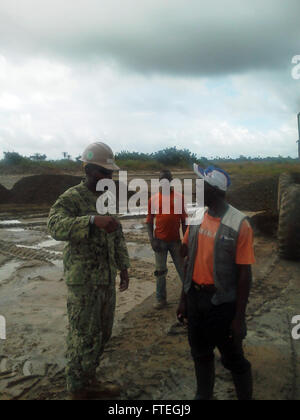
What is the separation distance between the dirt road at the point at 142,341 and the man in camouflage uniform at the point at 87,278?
43 cm

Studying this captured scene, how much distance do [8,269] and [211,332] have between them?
19.6ft

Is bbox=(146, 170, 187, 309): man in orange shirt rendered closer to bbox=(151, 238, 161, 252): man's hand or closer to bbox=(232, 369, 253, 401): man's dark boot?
bbox=(151, 238, 161, 252): man's hand

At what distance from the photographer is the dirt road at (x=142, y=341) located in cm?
349

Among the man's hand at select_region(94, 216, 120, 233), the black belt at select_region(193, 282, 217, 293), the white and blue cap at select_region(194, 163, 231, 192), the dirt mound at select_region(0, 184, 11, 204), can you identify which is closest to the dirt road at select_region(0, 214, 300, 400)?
the black belt at select_region(193, 282, 217, 293)

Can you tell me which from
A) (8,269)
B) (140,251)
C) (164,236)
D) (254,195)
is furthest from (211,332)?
(254,195)

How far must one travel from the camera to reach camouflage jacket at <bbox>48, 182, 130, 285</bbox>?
3.02 m

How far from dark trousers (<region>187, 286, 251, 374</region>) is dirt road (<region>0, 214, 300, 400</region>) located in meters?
0.56

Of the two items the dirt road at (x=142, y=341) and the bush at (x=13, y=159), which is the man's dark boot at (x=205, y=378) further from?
the bush at (x=13, y=159)

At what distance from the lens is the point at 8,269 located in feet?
26.2

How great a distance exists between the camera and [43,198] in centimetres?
2058

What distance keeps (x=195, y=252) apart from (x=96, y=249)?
2.42ft

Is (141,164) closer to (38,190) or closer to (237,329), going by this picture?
(38,190)
